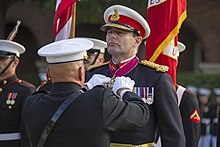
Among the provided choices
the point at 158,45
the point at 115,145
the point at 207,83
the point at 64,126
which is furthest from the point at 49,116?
the point at 207,83

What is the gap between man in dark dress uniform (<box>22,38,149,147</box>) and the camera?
11.1ft

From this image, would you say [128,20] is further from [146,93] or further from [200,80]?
[200,80]

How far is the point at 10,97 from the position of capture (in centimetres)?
580

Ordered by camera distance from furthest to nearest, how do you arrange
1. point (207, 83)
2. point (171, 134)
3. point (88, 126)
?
point (207, 83) < point (171, 134) < point (88, 126)

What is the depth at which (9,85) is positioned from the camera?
5906 millimetres

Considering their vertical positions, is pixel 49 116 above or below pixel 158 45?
below

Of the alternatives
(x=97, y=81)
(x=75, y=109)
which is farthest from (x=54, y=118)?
(x=97, y=81)

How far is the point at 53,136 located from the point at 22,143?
2.22 meters

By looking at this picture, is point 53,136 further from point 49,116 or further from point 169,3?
point 169,3

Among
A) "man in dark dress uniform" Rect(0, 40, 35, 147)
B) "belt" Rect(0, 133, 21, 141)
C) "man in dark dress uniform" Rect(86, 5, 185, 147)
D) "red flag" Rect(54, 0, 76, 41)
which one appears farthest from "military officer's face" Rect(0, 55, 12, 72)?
"man in dark dress uniform" Rect(86, 5, 185, 147)

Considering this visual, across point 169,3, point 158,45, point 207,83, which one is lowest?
point 207,83

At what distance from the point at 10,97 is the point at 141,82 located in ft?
6.47

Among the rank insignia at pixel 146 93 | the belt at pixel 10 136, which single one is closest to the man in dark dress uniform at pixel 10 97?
the belt at pixel 10 136

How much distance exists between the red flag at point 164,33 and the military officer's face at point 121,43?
617 millimetres
